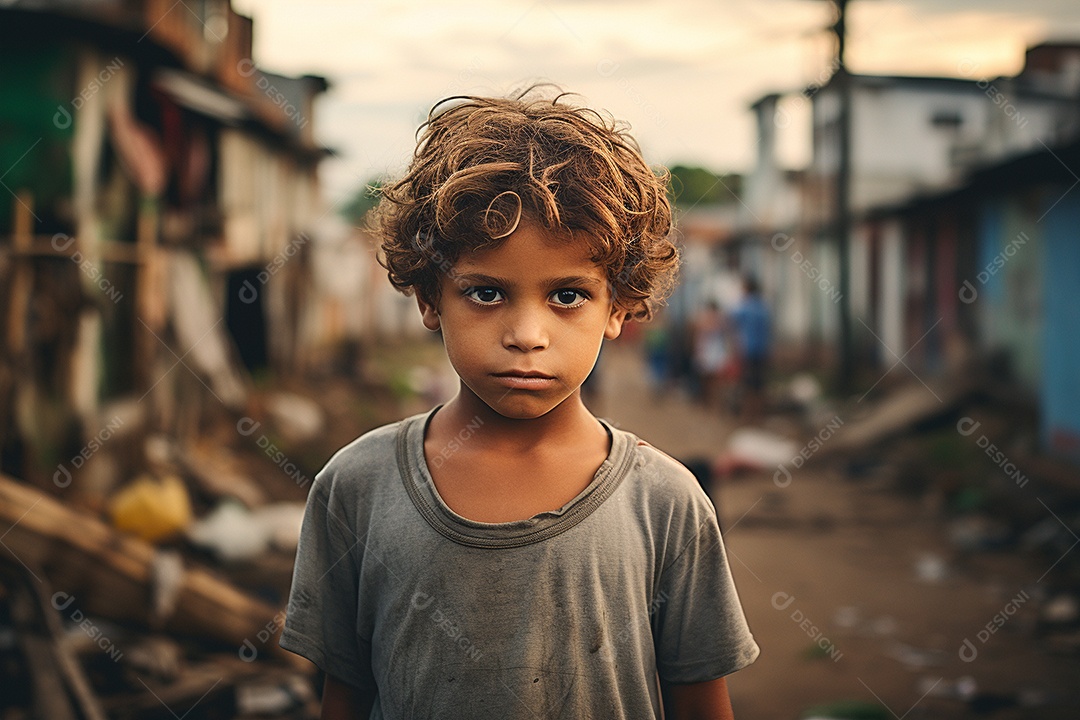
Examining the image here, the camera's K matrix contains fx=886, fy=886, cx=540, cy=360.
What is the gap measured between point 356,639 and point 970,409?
10.6m

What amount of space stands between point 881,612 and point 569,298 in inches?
184

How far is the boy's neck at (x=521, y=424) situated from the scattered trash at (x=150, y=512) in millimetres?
4637

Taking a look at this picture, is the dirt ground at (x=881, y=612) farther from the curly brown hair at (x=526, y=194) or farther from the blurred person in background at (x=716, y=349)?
the blurred person in background at (x=716, y=349)

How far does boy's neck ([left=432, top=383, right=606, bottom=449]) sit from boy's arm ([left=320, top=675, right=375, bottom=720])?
1.48 feet

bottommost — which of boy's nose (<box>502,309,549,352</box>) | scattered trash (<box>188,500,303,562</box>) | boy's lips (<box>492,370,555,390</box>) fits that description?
scattered trash (<box>188,500,303,562</box>)

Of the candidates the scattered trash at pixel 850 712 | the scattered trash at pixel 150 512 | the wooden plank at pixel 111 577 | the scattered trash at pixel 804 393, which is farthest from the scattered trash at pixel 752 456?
the wooden plank at pixel 111 577

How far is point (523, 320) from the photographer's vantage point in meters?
1.26

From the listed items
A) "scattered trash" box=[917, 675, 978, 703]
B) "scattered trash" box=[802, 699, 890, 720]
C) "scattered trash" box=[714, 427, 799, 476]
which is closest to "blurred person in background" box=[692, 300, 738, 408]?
"scattered trash" box=[714, 427, 799, 476]

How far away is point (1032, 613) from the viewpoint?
5160mm

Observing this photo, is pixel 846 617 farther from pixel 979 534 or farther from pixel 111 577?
pixel 111 577

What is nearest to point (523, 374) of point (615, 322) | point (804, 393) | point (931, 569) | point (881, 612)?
point (615, 322)

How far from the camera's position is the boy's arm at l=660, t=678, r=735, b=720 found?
1.40 metres

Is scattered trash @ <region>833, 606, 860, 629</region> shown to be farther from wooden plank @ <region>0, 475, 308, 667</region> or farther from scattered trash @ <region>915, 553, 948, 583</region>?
wooden plank @ <region>0, 475, 308, 667</region>

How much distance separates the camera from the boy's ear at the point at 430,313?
4.64 ft
